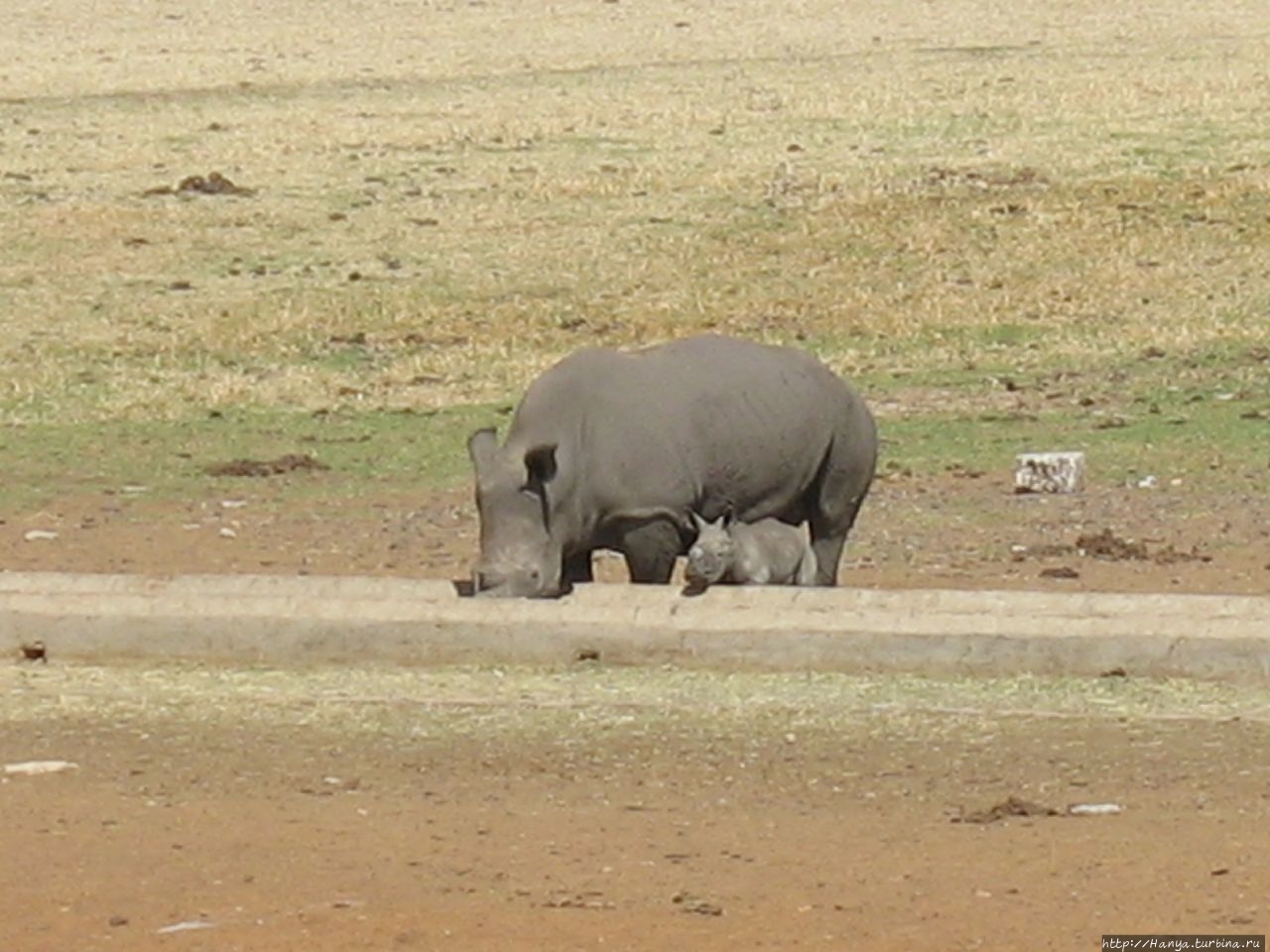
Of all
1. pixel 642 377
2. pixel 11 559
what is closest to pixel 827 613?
pixel 642 377

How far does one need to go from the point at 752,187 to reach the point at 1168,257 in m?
3.96

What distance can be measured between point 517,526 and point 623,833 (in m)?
3.09

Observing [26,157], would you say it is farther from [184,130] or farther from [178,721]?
[178,721]

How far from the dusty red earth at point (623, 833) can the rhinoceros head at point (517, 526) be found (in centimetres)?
127

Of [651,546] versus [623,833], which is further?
[651,546]

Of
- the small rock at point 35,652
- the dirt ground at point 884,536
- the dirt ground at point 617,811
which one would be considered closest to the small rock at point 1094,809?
the dirt ground at point 617,811

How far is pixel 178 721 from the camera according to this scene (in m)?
10.9

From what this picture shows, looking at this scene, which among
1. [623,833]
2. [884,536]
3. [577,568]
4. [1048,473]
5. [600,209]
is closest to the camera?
[623,833]

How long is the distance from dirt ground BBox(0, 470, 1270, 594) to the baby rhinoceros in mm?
1548

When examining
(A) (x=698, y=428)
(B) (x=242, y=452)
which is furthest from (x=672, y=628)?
(B) (x=242, y=452)

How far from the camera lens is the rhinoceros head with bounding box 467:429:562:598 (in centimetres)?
1216

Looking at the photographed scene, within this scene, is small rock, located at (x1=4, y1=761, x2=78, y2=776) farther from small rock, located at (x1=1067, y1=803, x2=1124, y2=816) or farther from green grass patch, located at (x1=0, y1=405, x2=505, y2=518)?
green grass patch, located at (x1=0, y1=405, x2=505, y2=518)

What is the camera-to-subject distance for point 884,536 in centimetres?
1584

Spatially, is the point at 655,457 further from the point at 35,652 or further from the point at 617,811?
the point at 617,811
